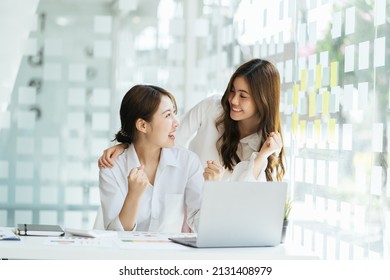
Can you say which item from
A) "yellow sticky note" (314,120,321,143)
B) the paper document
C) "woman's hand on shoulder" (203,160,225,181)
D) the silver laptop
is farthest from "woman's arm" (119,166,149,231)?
"yellow sticky note" (314,120,321,143)

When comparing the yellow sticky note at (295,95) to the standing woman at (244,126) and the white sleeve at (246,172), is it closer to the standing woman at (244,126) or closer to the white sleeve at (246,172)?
the standing woman at (244,126)

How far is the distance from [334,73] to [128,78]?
5.47ft

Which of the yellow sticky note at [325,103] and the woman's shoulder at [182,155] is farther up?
the yellow sticky note at [325,103]

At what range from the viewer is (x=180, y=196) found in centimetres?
329

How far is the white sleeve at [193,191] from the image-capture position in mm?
3270

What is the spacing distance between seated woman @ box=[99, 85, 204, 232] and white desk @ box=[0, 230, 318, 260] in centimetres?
59

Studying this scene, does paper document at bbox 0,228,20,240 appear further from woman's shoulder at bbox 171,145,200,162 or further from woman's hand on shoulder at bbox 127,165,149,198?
woman's shoulder at bbox 171,145,200,162

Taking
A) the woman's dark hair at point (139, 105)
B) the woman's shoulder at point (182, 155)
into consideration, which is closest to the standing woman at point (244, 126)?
the woman's shoulder at point (182, 155)

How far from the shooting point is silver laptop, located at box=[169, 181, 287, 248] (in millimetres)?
2459

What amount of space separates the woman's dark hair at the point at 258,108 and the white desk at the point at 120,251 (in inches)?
45.9

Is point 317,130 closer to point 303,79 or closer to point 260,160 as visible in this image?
point 303,79

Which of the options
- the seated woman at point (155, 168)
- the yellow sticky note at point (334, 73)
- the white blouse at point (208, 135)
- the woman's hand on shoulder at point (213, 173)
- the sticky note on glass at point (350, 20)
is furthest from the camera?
the yellow sticky note at point (334, 73)

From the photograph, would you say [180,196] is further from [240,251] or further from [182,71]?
[182,71]

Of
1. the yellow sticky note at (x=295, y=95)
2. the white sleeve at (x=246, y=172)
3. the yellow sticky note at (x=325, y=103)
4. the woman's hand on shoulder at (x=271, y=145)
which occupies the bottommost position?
the white sleeve at (x=246, y=172)
